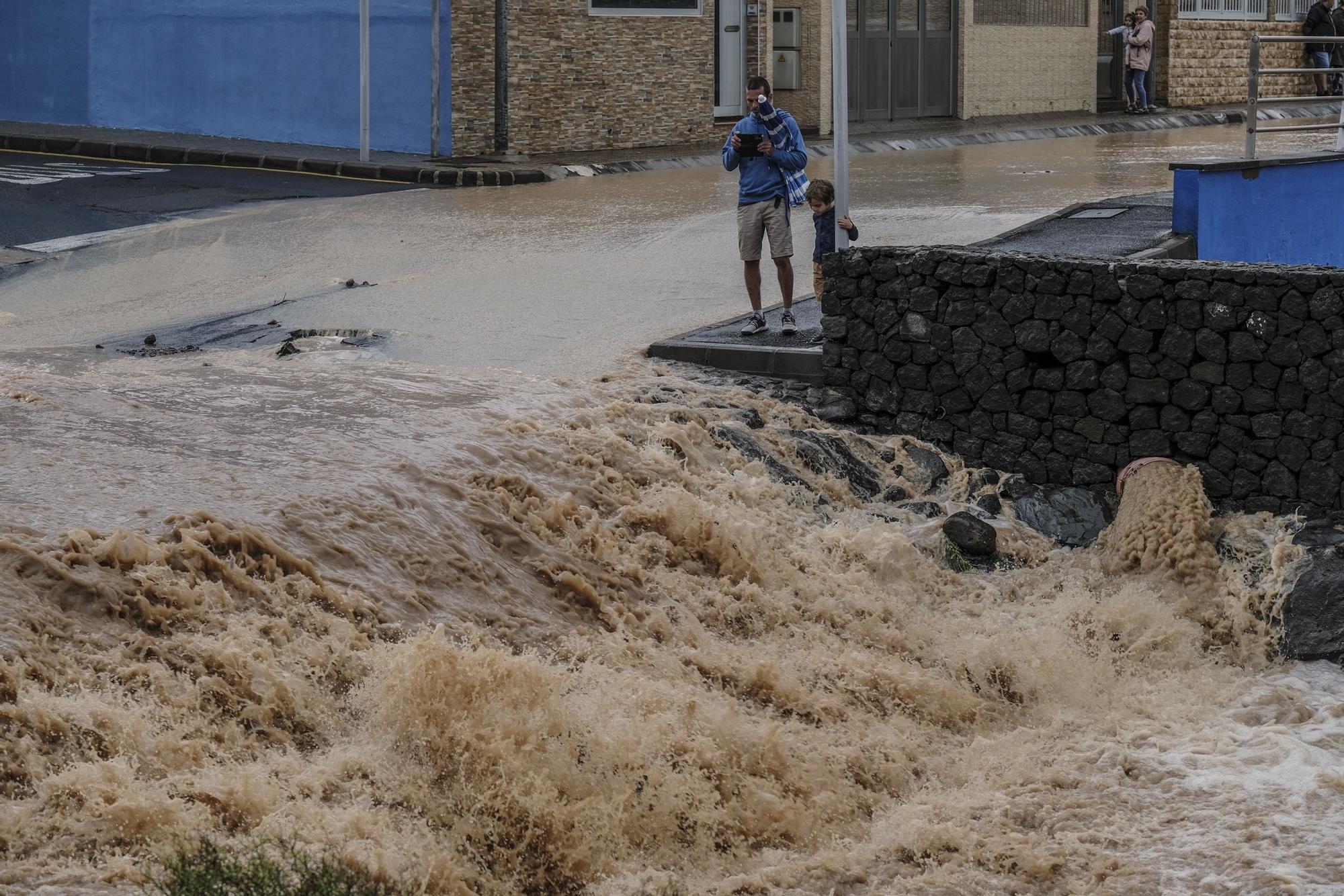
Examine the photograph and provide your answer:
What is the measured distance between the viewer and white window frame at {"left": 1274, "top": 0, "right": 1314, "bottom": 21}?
31312 millimetres

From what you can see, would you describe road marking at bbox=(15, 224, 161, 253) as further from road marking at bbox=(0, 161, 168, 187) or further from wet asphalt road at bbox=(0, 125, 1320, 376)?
road marking at bbox=(0, 161, 168, 187)

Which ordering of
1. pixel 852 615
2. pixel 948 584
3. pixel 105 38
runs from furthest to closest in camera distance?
pixel 105 38, pixel 948 584, pixel 852 615

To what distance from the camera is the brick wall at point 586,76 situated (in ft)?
67.7

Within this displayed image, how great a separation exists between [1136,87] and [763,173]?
19.9 meters

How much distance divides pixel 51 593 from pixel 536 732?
2028mm

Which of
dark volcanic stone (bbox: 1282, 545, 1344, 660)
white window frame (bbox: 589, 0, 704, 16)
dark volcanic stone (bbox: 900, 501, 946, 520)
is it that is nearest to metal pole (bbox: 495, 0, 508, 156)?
white window frame (bbox: 589, 0, 704, 16)

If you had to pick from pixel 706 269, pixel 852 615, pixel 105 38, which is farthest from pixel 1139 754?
pixel 105 38

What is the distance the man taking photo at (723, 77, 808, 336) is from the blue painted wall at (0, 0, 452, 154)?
10.5m

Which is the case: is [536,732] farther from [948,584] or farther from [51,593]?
[948,584]

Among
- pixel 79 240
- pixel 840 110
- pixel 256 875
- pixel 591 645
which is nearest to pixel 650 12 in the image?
pixel 79 240

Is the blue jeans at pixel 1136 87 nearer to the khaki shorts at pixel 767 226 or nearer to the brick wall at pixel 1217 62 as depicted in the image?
the brick wall at pixel 1217 62

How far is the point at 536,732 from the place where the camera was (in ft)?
20.8

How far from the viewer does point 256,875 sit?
15.9 feet

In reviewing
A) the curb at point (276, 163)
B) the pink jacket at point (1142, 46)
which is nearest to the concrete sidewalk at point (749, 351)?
the curb at point (276, 163)
